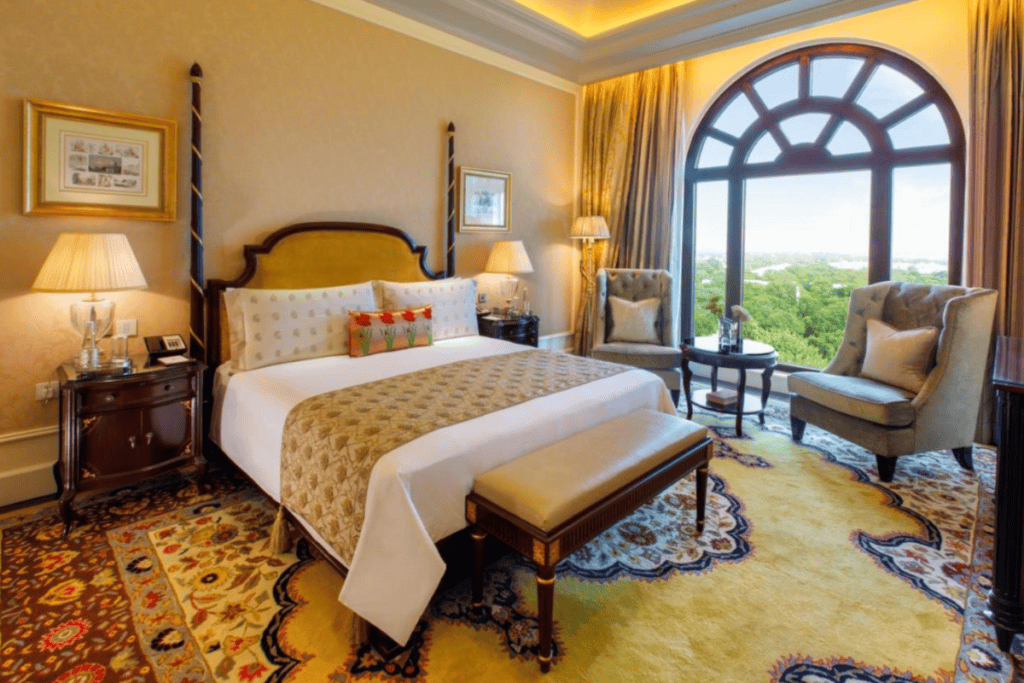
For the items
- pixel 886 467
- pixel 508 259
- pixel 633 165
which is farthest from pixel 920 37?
pixel 508 259

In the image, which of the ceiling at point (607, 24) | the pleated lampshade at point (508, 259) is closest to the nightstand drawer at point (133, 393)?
the pleated lampshade at point (508, 259)

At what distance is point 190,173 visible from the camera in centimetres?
313

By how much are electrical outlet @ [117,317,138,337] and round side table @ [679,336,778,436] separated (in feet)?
11.8

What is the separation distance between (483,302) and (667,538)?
288 centimetres

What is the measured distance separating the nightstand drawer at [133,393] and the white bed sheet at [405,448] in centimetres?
23

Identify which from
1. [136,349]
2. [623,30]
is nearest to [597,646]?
[136,349]

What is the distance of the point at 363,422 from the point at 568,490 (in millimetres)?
831

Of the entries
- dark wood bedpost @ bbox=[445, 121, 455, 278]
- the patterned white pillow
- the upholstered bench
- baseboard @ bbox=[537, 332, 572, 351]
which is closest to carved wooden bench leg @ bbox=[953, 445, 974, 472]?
the upholstered bench

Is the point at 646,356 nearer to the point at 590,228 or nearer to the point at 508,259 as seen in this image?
the point at 508,259

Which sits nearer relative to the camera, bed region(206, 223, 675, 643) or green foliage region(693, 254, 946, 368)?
bed region(206, 223, 675, 643)

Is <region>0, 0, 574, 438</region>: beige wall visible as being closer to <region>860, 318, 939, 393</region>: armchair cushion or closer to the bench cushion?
the bench cushion

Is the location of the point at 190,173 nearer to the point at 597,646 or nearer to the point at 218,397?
the point at 218,397

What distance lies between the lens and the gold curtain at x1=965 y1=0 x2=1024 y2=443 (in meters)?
3.52

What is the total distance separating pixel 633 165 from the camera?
5391 millimetres
